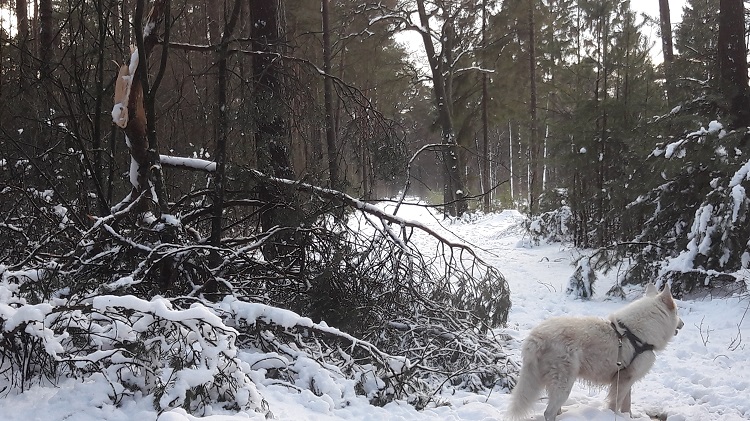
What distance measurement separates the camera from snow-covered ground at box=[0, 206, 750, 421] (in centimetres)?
302

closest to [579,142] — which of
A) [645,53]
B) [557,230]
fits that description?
[645,53]

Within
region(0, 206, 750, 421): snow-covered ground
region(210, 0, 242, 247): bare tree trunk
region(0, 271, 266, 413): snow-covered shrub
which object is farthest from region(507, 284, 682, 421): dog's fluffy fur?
region(210, 0, 242, 247): bare tree trunk

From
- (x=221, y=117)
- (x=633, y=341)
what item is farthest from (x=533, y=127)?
(x=221, y=117)

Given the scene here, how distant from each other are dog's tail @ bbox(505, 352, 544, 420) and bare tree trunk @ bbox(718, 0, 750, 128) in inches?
254

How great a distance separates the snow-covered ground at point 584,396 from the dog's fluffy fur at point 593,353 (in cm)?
27

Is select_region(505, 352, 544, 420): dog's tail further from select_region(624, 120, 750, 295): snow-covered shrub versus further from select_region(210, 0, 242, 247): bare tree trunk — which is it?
select_region(624, 120, 750, 295): snow-covered shrub

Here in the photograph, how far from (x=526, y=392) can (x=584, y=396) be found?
1.28 meters

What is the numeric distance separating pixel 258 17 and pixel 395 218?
301 cm

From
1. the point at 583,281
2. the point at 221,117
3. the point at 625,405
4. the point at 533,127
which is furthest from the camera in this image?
the point at 533,127

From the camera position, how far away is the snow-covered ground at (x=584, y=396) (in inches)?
119

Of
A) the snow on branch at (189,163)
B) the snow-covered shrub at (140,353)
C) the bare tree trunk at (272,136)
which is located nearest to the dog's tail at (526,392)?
the snow-covered shrub at (140,353)

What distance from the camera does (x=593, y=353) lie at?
4.20 metres

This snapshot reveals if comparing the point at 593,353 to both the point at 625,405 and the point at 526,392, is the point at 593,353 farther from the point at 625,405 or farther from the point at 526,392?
the point at 526,392

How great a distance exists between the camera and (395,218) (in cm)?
578
